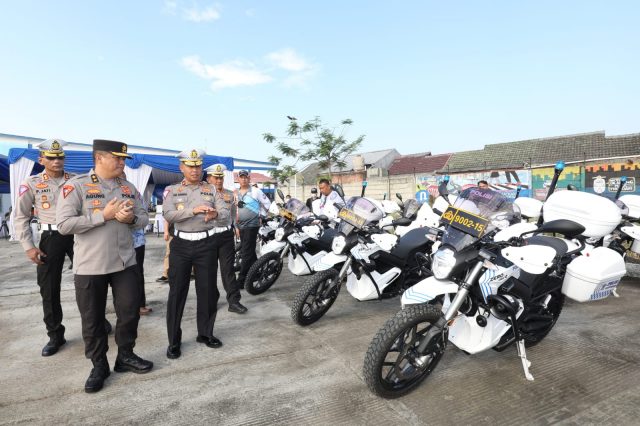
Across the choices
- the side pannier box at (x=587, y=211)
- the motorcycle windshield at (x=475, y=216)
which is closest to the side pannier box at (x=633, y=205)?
the side pannier box at (x=587, y=211)

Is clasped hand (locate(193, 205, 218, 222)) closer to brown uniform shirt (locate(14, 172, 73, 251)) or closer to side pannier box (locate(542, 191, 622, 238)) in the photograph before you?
brown uniform shirt (locate(14, 172, 73, 251))

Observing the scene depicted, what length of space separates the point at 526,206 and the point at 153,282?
17.6ft

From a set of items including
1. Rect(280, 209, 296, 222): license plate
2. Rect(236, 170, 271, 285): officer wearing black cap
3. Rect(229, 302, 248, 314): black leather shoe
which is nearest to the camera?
Rect(229, 302, 248, 314): black leather shoe

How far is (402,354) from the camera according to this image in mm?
2340

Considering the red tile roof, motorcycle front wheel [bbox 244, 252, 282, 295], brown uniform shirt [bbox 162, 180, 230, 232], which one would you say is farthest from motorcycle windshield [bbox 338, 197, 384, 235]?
the red tile roof

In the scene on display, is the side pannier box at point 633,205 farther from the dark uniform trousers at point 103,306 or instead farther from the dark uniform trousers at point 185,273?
the dark uniform trousers at point 103,306

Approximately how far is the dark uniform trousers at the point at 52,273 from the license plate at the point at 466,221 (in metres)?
3.09

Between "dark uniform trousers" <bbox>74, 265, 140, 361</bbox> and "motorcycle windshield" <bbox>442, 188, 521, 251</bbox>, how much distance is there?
223 centimetres

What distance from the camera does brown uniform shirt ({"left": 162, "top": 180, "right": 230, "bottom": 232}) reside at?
117 inches

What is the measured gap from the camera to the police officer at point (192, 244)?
2996mm

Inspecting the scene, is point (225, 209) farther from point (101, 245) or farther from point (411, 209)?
point (411, 209)

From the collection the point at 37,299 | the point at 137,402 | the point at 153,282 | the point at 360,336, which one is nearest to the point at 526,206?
the point at 360,336

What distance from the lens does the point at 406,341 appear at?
2381 millimetres

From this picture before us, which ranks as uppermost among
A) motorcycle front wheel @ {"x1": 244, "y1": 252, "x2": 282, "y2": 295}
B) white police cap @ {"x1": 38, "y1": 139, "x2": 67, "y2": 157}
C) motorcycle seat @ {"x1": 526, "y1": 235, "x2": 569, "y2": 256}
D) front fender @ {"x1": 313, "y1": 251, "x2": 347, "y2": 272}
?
white police cap @ {"x1": 38, "y1": 139, "x2": 67, "y2": 157}
